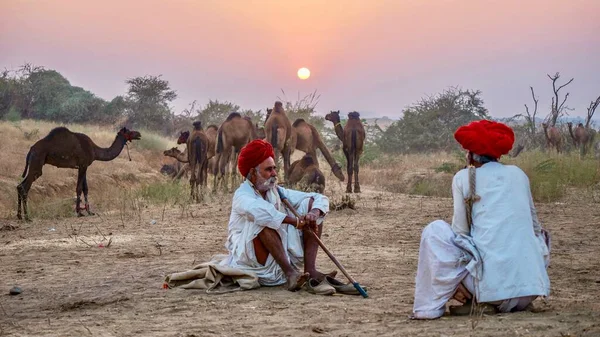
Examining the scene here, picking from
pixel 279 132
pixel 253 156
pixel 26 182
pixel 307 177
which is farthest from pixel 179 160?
pixel 253 156

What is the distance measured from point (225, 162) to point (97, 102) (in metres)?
24.4

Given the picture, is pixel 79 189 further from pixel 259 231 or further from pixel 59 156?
pixel 259 231

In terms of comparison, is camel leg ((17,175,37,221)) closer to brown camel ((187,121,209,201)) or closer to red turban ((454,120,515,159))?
brown camel ((187,121,209,201))

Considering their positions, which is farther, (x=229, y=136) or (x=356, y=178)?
(x=229, y=136)

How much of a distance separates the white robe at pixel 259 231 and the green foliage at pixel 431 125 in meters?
29.5

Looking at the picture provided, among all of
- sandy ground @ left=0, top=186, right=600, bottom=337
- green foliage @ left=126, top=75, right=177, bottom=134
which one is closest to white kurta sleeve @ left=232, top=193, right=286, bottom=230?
sandy ground @ left=0, top=186, right=600, bottom=337

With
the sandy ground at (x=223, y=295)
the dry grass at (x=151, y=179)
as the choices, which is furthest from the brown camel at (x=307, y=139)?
the sandy ground at (x=223, y=295)

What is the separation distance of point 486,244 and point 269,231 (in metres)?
1.96

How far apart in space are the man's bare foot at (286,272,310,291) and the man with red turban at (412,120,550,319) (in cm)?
134

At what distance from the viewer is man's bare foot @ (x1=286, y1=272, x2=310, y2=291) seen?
21.0 feet

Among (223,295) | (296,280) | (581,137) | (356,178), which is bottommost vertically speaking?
(223,295)

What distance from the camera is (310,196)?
6.76 meters

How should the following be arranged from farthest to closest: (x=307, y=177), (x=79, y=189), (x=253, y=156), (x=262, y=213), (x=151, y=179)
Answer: (x=151, y=179) < (x=307, y=177) < (x=79, y=189) < (x=253, y=156) < (x=262, y=213)

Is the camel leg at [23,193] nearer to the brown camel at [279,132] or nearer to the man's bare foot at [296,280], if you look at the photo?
the brown camel at [279,132]
